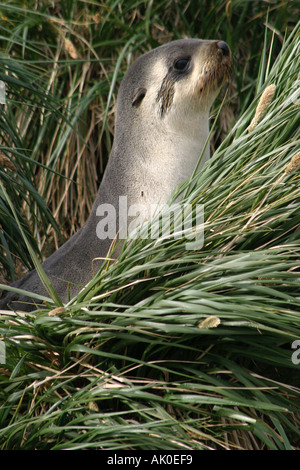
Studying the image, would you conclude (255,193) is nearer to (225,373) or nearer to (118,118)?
(225,373)

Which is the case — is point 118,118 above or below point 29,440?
above

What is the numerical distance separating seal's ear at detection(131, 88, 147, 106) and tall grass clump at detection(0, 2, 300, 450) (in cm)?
121

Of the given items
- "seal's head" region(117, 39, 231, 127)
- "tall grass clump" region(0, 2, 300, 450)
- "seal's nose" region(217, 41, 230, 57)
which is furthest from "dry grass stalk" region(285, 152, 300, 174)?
"seal's nose" region(217, 41, 230, 57)

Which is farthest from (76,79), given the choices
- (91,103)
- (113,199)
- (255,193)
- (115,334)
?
(115,334)

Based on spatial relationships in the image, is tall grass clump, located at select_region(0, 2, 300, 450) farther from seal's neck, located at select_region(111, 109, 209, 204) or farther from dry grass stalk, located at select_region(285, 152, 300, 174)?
seal's neck, located at select_region(111, 109, 209, 204)

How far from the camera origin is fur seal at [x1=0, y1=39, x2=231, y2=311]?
12.1 ft

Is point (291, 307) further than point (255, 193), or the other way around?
point (255, 193)

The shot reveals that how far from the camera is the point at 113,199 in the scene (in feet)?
12.1

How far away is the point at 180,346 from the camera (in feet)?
7.67

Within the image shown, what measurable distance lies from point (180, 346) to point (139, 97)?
193 cm

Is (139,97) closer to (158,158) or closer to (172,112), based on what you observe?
(172,112)

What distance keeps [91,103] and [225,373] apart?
3437 millimetres

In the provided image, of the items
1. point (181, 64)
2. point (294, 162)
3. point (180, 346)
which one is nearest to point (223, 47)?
point (181, 64)

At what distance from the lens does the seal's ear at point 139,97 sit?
3877mm
